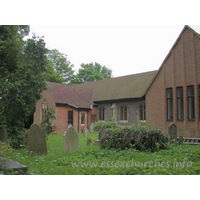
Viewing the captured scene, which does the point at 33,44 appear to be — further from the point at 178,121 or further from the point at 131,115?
the point at 131,115

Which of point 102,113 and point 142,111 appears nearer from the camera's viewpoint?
point 142,111

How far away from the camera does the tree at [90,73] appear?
5681cm

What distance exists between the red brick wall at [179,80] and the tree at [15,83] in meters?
10.2

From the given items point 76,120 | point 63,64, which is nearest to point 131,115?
point 76,120

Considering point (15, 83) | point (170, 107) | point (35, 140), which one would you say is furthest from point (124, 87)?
point (35, 140)

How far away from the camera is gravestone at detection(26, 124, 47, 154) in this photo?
9000 millimetres

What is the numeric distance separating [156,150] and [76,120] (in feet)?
60.8

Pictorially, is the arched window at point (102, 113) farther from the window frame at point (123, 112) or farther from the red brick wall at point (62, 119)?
the red brick wall at point (62, 119)

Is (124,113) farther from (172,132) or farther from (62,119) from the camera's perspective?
(172,132)

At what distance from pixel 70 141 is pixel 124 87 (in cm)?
1943

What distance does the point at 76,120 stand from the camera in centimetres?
2712

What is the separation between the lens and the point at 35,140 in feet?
29.9

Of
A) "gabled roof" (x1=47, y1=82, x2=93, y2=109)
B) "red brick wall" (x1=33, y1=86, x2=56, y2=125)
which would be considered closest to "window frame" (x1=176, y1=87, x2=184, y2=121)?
"gabled roof" (x1=47, y1=82, x2=93, y2=109)

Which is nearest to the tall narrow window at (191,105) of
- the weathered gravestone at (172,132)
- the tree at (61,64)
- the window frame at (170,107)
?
the window frame at (170,107)
